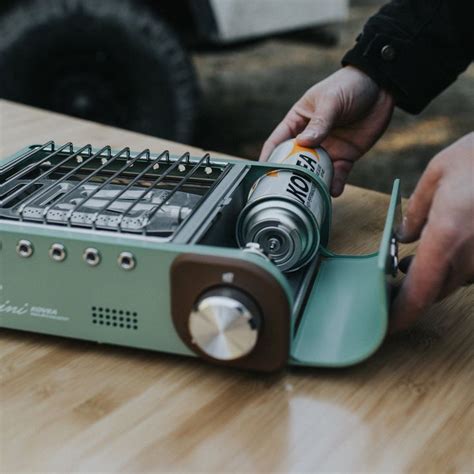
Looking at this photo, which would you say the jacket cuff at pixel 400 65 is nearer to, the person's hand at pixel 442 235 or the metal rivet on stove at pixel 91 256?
the person's hand at pixel 442 235

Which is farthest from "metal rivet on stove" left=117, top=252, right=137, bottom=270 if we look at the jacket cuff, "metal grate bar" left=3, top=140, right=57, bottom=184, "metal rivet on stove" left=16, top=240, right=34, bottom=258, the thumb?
the jacket cuff

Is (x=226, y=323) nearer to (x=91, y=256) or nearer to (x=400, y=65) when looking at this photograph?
(x=91, y=256)

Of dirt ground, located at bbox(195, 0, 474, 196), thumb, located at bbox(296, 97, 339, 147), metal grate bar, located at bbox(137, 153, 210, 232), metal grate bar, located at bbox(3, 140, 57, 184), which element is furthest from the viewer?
dirt ground, located at bbox(195, 0, 474, 196)

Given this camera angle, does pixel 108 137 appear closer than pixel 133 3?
Yes

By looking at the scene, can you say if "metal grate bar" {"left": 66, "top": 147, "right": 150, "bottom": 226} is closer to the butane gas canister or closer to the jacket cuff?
the butane gas canister

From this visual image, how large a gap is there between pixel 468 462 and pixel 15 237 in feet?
1.78

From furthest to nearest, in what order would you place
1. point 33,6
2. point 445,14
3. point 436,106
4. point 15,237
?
1. point 436,106
2. point 33,6
3. point 445,14
4. point 15,237

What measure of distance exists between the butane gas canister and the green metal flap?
0.17ft

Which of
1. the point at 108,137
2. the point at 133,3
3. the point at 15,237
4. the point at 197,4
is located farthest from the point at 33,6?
the point at 15,237

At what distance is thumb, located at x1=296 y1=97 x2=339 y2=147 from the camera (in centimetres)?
110

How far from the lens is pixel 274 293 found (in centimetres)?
73

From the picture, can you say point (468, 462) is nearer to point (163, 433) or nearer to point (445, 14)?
point (163, 433)

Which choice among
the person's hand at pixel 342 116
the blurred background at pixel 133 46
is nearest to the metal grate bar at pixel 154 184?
the person's hand at pixel 342 116

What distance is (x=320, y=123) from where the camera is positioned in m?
1.17
